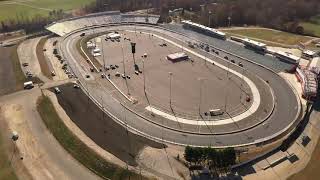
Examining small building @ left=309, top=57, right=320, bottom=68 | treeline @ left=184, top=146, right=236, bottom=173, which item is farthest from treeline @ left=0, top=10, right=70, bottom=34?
small building @ left=309, top=57, right=320, bottom=68

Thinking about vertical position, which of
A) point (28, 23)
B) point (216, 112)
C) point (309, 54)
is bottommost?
point (216, 112)

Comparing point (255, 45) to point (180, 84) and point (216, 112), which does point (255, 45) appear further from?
point (216, 112)

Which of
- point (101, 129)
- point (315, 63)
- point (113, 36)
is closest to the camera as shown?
point (101, 129)

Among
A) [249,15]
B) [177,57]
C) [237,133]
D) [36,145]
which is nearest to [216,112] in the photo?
[237,133]

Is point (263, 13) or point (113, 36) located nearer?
point (113, 36)

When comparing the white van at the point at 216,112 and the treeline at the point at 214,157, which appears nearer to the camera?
the treeline at the point at 214,157

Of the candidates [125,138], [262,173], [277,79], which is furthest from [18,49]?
[262,173]

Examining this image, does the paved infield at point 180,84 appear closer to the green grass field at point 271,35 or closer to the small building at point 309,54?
the small building at point 309,54

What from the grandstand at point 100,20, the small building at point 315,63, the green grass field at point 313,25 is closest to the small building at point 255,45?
the small building at point 315,63
